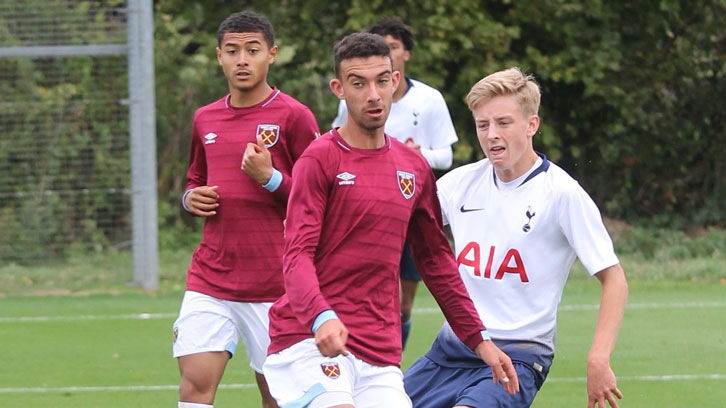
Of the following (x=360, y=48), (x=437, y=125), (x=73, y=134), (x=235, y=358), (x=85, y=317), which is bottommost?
(x=85, y=317)

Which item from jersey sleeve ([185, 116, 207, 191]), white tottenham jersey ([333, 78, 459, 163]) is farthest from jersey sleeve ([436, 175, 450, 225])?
white tottenham jersey ([333, 78, 459, 163])

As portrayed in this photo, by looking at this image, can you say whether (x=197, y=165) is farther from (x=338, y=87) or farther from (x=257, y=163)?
(x=338, y=87)

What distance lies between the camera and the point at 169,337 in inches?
365

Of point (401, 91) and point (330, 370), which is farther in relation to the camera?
point (401, 91)

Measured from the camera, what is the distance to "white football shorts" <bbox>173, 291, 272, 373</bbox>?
517cm

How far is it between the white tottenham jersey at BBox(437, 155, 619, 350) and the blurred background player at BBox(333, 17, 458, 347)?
10.9 feet

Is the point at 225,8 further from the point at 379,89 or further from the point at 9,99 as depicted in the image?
the point at 379,89

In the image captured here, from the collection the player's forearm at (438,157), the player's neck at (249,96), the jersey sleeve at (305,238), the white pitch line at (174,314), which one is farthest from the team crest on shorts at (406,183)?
the white pitch line at (174,314)

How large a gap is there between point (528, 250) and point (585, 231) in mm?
225

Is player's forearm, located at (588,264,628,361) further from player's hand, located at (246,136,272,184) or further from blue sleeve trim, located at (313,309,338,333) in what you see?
player's hand, located at (246,136,272,184)

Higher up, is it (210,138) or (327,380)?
(210,138)

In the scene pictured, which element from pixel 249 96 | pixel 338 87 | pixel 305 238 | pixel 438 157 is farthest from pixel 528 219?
pixel 438 157

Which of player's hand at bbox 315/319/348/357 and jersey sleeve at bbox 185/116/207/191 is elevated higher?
player's hand at bbox 315/319/348/357

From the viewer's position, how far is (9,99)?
482 inches
